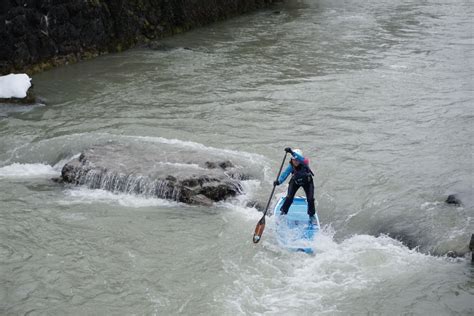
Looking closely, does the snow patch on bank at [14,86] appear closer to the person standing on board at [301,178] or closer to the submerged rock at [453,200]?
the person standing on board at [301,178]

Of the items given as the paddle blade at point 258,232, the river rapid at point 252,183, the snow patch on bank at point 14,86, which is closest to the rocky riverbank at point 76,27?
the river rapid at point 252,183

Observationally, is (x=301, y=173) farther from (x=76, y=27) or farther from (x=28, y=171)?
(x=76, y=27)

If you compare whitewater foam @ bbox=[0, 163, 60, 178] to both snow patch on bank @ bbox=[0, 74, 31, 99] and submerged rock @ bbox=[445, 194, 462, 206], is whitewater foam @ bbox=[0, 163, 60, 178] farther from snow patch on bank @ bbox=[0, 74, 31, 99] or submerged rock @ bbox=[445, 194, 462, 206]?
submerged rock @ bbox=[445, 194, 462, 206]

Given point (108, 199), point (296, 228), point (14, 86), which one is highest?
point (14, 86)

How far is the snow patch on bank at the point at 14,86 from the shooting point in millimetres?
16469

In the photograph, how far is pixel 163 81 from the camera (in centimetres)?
1831

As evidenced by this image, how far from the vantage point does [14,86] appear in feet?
Result: 54.3

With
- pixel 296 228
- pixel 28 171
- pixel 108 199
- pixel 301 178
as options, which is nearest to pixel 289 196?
pixel 301 178

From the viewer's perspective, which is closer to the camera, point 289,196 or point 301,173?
point 301,173

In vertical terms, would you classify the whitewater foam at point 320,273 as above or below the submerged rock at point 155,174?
below

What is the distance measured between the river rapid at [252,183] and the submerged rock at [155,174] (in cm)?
22

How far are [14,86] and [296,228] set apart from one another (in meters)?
10.3

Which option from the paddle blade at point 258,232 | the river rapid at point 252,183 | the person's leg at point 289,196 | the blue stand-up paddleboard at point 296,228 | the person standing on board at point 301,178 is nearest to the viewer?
the river rapid at point 252,183

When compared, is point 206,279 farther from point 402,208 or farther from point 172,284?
point 402,208
